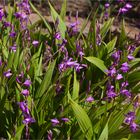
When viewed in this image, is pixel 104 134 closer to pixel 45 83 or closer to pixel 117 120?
pixel 117 120

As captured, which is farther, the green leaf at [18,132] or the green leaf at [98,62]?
the green leaf at [98,62]

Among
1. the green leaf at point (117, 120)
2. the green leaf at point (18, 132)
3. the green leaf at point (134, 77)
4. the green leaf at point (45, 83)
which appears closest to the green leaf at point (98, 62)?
the green leaf at point (134, 77)

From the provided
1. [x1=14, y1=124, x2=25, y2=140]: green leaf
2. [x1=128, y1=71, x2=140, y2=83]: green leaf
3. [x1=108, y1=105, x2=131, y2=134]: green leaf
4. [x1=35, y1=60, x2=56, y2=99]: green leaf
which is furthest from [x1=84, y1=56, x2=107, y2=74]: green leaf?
[x1=14, y1=124, x2=25, y2=140]: green leaf

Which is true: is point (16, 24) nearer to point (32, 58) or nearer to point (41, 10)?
point (32, 58)

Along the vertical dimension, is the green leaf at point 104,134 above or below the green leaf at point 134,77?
below

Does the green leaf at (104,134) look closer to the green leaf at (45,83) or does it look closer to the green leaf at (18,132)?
the green leaf at (18,132)

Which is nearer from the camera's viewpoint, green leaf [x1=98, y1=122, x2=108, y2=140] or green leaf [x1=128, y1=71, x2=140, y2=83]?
green leaf [x1=98, y1=122, x2=108, y2=140]

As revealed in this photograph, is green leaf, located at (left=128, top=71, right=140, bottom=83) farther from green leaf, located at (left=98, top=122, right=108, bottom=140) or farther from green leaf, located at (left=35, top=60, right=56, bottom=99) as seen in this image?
green leaf, located at (left=98, top=122, right=108, bottom=140)

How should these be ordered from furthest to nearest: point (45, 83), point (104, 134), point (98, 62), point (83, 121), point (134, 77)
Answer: point (134, 77)
point (98, 62)
point (45, 83)
point (83, 121)
point (104, 134)

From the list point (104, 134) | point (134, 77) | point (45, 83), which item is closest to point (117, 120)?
point (104, 134)

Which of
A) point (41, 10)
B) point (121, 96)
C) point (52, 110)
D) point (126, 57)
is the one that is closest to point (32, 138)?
point (52, 110)
